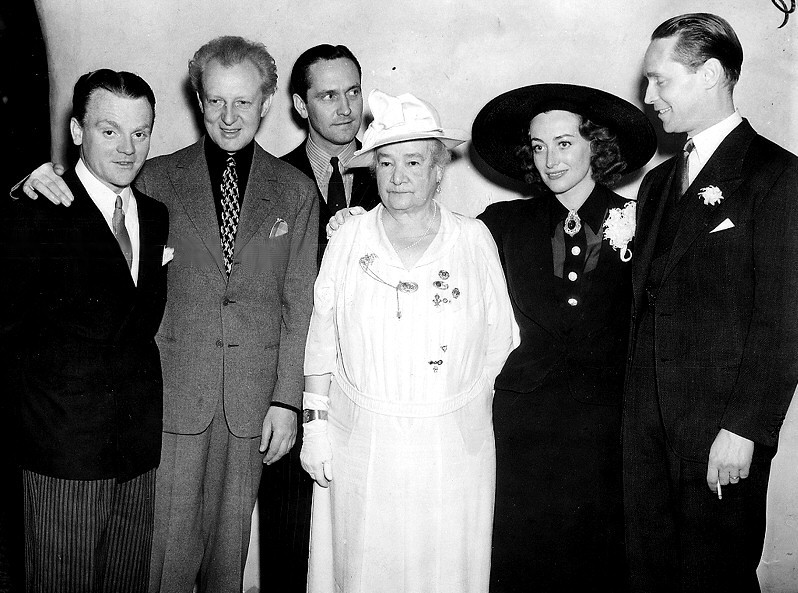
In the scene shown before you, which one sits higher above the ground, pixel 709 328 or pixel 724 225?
pixel 724 225

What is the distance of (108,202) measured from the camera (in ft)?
8.47

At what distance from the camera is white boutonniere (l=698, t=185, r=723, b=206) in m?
2.44

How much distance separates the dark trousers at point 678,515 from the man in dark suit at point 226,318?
1248mm

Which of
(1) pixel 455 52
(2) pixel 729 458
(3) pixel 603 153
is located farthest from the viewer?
(1) pixel 455 52

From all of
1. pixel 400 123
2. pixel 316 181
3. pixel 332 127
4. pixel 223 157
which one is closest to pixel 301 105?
pixel 332 127

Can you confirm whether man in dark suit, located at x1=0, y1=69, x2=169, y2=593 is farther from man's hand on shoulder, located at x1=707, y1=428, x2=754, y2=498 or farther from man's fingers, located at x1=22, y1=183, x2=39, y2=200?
man's hand on shoulder, located at x1=707, y1=428, x2=754, y2=498

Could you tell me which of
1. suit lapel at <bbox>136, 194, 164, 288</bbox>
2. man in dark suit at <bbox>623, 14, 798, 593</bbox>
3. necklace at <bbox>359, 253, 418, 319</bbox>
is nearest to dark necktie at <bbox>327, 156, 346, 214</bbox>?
necklace at <bbox>359, 253, 418, 319</bbox>

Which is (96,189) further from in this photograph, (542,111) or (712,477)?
(712,477)

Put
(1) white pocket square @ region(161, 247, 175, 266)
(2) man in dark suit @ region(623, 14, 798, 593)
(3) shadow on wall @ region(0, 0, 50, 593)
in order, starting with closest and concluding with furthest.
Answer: (2) man in dark suit @ region(623, 14, 798, 593)
(1) white pocket square @ region(161, 247, 175, 266)
(3) shadow on wall @ region(0, 0, 50, 593)

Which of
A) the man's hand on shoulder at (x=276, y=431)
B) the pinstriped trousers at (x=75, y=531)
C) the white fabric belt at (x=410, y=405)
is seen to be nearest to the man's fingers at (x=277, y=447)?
the man's hand on shoulder at (x=276, y=431)

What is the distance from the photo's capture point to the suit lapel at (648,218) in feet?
Answer: 8.72

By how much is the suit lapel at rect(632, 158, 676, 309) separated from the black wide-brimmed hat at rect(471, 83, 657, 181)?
260 millimetres

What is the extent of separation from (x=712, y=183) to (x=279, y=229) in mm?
1528

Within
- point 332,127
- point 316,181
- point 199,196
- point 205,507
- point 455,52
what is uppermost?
point 455,52
